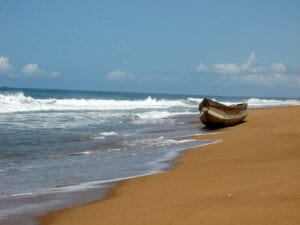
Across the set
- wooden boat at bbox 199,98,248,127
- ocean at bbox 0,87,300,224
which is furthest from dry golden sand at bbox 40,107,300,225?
wooden boat at bbox 199,98,248,127

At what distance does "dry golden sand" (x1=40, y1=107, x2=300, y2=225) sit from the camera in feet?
A: 15.6

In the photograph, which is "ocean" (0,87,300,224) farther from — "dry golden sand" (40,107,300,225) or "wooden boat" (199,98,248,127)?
"wooden boat" (199,98,248,127)

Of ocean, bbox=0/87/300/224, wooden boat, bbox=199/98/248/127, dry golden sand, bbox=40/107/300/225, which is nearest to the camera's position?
dry golden sand, bbox=40/107/300/225

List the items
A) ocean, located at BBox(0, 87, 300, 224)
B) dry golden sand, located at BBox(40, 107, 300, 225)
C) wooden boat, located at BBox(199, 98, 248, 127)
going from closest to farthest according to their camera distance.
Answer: dry golden sand, located at BBox(40, 107, 300, 225)
ocean, located at BBox(0, 87, 300, 224)
wooden boat, located at BBox(199, 98, 248, 127)

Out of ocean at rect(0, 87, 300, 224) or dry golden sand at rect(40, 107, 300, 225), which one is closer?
dry golden sand at rect(40, 107, 300, 225)

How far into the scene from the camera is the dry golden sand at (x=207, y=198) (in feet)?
15.6

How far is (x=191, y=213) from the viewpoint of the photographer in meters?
4.98

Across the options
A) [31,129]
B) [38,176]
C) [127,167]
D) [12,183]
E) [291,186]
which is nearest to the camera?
[291,186]

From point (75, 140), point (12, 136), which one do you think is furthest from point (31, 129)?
point (75, 140)

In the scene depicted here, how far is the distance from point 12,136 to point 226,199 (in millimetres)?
11283

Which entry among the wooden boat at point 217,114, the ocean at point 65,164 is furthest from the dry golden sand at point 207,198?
the wooden boat at point 217,114

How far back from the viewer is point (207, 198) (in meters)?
5.62

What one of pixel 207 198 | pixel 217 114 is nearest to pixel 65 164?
pixel 207 198

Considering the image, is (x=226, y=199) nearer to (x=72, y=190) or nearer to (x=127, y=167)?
(x=72, y=190)
